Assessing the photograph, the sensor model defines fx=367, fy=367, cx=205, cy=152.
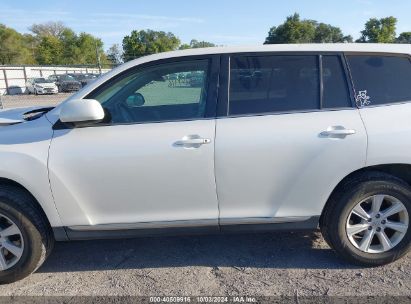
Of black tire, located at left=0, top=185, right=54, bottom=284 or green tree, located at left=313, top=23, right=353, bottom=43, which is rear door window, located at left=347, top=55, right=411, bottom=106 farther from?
green tree, located at left=313, top=23, right=353, bottom=43

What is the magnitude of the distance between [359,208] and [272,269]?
0.87 m

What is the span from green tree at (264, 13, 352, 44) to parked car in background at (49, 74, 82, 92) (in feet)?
164

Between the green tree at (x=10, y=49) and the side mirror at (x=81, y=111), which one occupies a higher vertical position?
the green tree at (x=10, y=49)

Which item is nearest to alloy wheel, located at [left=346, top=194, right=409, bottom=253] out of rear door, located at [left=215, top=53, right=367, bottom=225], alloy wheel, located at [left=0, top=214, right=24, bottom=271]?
rear door, located at [left=215, top=53, right=367, bottom=225]

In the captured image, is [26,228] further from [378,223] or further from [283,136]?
[378,223]

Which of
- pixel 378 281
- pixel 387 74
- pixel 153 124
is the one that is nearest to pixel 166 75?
pixel 153 124

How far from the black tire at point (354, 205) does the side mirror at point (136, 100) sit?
1763mm

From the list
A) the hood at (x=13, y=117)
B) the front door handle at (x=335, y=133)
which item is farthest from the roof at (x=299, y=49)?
the hood at (x=13, y=117)

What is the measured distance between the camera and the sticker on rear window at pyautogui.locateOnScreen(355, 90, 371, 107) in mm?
2916

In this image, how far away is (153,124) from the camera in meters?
2.85

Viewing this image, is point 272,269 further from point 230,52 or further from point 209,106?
point 230,52

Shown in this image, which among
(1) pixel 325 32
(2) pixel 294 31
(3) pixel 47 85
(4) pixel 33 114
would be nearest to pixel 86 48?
(2) pixel 294 31

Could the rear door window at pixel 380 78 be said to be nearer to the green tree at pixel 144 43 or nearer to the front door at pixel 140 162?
the front door at pixel 140 162

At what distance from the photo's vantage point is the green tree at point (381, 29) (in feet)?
239
